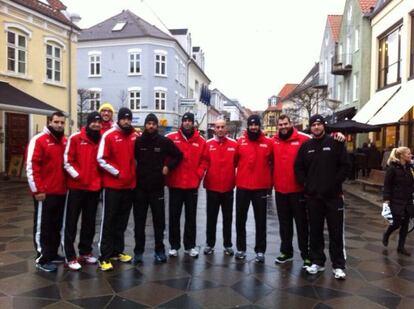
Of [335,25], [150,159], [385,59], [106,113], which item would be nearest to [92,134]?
[150,159]

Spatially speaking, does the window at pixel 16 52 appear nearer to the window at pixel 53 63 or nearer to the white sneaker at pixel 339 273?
the window at pixel 53 63

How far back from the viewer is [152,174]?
5805mm

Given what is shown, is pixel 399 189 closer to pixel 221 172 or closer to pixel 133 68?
pixel 221 172

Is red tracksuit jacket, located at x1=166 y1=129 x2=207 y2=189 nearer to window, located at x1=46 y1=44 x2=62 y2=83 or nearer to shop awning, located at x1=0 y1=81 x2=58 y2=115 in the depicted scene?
shop awning, located at x1=0 y1=81 x2=58 y2=115

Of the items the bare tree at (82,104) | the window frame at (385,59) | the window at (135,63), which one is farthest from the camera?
the window at (135,63)

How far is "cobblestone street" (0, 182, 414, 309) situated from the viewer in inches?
179

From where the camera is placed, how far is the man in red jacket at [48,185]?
5406 mm

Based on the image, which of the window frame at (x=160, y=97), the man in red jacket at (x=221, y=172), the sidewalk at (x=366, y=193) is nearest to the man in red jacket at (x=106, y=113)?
the man in red jacket at (x=221, y=172)

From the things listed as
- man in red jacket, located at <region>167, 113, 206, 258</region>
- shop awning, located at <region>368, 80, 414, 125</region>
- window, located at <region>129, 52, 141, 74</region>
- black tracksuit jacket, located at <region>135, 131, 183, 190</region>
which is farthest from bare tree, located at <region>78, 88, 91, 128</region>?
black tracksuit jacket, located at <region>135, 131, 183, 190</region>

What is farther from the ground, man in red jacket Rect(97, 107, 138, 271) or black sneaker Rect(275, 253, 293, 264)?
man in red jacket Rect(97, 107, 138, 271)

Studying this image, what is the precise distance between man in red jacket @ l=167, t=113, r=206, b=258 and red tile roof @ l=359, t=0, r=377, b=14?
22.6 m

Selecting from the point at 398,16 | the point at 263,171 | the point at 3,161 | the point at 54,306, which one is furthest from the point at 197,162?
the point at 398,16

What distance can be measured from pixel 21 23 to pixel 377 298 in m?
17.7

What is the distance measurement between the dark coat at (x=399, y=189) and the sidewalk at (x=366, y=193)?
523 centimetres
